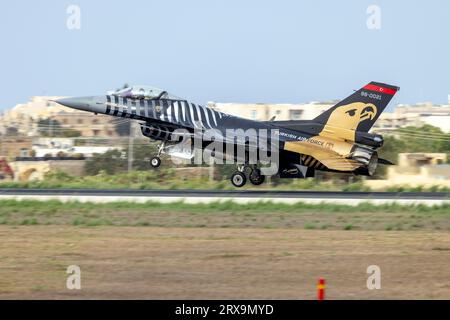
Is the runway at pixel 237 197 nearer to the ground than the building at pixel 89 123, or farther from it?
nearer to the ground

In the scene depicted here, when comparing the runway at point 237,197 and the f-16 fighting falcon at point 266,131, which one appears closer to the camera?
the runway at point 237,197

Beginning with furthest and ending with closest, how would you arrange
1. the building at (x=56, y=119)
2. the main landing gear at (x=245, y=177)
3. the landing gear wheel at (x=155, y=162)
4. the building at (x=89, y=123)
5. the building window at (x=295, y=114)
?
the building window at (x=295, y=114) < the building at (x=89, y=123) < the building at (x=56, y=119) < the main landing gear at (x=245, y=177) < the landing gear wheel at (x=155, y=162)

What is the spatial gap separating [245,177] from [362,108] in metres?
5.79

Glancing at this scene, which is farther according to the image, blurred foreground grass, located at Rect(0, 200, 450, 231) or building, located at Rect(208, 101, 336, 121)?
building, located at Rect(208, 101, 336, 121)

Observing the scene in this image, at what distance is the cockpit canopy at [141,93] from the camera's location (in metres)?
35.4

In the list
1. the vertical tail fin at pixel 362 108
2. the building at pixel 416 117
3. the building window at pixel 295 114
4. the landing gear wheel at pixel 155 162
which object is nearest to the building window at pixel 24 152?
the building at pixel 416 117

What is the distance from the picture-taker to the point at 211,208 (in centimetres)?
3019

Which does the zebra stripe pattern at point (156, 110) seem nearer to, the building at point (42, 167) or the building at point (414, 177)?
the building at point (414, 177)

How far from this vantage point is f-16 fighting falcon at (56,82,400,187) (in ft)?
112

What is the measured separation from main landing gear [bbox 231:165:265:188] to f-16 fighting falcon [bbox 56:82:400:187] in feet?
0.14

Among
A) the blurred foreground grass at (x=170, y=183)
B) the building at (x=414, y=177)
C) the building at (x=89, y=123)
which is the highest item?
the building at (x=89, y=123)

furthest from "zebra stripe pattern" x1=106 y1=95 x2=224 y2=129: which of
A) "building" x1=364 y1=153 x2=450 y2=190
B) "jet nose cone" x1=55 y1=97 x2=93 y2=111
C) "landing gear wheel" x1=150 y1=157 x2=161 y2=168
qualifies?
"building" x1=364 y1=153 x2=450 y2=190

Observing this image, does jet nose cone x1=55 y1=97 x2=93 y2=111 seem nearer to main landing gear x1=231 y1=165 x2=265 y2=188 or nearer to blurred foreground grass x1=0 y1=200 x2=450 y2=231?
blurred foreground grass x1=0 y1=200 x2=450 y2=231
